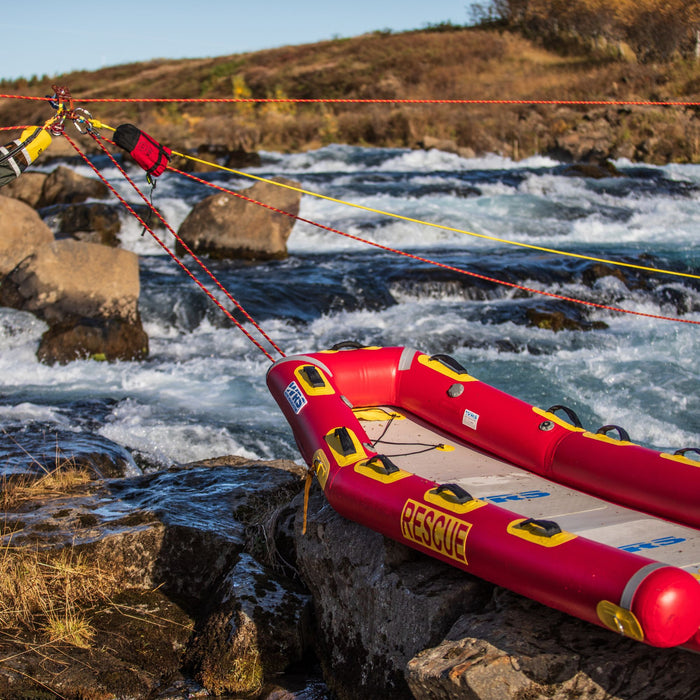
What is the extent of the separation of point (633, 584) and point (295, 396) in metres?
2.19

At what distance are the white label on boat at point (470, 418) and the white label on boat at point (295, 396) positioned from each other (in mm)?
900

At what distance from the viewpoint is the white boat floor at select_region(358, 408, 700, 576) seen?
3107mm

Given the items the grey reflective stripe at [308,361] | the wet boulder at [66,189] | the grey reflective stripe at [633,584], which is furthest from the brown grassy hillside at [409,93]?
the grey reflective stripe at [633,584]

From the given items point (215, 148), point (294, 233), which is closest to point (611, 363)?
point (294, 233)

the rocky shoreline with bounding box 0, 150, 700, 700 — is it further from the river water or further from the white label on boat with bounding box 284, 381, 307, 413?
the river water

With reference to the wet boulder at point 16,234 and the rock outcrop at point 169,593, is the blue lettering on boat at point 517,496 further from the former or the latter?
the wet boulder at point 16,234

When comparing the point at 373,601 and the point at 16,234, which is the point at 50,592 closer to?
the point at 373,601

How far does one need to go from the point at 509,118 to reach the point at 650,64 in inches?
342

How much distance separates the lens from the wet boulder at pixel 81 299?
8141 millimetres

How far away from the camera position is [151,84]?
43.4 metres

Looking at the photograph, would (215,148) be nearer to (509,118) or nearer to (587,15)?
Result: (509,118)

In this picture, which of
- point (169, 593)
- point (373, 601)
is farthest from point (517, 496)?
point (169, 593)

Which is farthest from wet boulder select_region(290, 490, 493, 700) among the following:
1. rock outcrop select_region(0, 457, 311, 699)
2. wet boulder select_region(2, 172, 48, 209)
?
wet boulder select_region(2, 172, 48, 209)

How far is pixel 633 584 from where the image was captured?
2410mm
